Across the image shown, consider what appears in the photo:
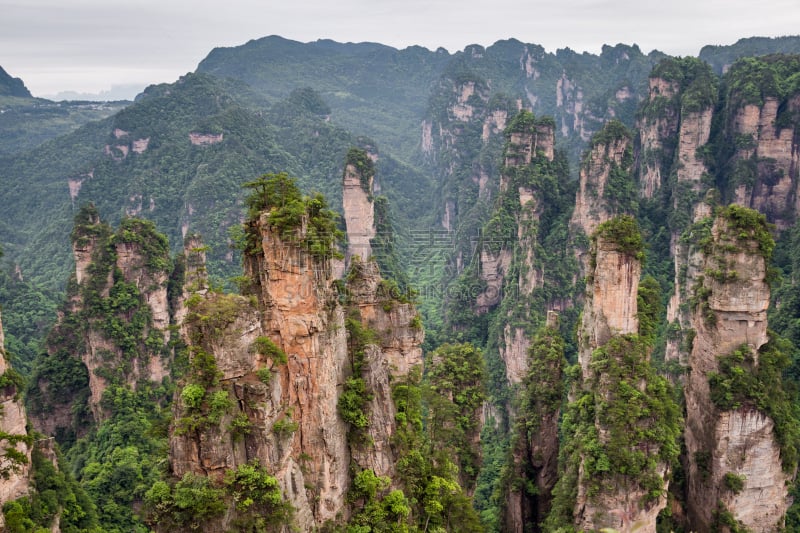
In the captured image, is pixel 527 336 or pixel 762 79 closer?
pixel 527 336

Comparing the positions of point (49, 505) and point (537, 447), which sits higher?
point (49, 505)

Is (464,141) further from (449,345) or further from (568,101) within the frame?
(449,345)

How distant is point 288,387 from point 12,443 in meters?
10.7

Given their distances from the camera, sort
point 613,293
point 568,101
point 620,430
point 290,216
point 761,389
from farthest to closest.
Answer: point 568,101
point 613,293
point 761,389
point 620,430
point 290,216

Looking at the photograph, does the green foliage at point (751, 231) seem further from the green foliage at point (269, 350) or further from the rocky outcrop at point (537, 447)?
the green foliage at point (269, 350)

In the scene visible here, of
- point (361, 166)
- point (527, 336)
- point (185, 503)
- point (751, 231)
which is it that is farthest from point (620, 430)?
point (361, 166)

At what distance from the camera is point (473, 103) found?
10669 centimetres

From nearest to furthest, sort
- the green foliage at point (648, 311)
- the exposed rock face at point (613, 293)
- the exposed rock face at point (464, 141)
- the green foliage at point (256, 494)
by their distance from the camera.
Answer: the green foliage at point (256, 494), the exposed rock face at point (613, 293), the green foliage at point (648, 311), the exposed rock face at point (464, 141)

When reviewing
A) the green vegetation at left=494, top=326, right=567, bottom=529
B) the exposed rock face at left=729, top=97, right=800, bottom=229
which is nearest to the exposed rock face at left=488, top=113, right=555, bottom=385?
the exposed rock face at left=729, top=97, right=800, bottom=229

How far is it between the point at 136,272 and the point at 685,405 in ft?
99.8

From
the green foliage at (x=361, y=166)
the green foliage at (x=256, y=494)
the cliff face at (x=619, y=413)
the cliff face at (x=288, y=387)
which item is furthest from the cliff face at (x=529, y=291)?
the green foliage at (x=256, y=494)

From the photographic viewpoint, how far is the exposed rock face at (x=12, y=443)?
2075 cm

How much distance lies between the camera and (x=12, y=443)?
21281mm

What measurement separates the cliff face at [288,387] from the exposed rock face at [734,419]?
1394 cm
